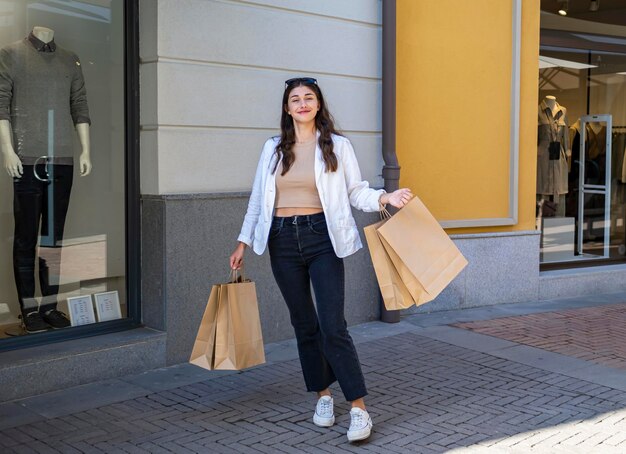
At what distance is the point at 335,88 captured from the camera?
320 inches

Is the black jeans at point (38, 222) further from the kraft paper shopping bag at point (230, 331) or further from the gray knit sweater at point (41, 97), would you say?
the kraft paper shopping bag at point (230, 331)

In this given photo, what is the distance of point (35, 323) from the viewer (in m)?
6.72

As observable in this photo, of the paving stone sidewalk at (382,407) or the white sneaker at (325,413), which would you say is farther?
the white sneaker at (325,413)

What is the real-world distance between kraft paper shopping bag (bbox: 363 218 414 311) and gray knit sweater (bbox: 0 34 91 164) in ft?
9.72

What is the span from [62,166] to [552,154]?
6.13m

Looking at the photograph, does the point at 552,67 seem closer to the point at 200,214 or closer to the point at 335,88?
the point at 335,88

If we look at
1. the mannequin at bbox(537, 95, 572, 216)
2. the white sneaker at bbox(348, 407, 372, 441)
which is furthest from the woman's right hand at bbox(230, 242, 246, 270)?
the mannequin at bbox(537, 95, 572, 216)

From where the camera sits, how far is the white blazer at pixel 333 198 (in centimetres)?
507

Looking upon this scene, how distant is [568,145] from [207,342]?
707 centimetres

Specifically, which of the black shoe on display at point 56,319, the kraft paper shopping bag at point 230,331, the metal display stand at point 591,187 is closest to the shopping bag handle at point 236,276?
the kraft paper shopping bag at point 230,331

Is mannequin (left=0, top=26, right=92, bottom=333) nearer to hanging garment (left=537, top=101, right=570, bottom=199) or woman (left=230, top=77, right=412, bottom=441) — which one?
woman (left=230, top=77, right=412, bottom=441)

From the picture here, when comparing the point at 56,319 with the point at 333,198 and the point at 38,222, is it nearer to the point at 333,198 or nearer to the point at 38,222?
the point at 38,222

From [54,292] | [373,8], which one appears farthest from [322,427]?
[373,8]

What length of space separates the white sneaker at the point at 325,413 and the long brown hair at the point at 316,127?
1396 millimetres
